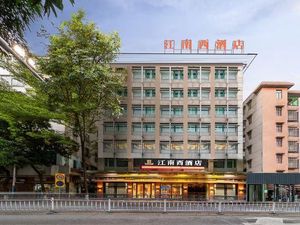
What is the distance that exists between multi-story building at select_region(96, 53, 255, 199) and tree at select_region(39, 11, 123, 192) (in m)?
18.8

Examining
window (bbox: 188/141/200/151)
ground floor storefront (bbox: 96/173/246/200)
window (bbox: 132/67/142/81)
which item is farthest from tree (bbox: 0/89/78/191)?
window (bbox: 188/141/200/151)

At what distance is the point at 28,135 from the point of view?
1921 inches

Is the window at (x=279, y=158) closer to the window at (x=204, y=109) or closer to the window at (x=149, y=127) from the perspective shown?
the window at (x=204, y=109)

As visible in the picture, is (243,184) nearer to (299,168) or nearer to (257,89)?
(299,168)

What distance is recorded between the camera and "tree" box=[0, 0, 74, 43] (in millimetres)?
3402

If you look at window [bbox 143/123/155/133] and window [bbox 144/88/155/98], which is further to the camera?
window [bbox 144/88/155/98]

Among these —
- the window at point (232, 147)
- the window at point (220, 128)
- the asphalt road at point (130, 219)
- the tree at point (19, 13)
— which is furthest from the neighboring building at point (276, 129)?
the tree at point (19, 13)

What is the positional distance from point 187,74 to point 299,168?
23.2m

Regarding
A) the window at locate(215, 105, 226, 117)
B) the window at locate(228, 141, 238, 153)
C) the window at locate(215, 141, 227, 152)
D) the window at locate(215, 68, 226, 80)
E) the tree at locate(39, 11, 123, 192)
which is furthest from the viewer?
the window at locate(215, 68, 226, 80)

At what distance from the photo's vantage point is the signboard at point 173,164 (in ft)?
204

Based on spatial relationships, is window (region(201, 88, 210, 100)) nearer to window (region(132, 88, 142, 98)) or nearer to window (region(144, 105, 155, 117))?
window (region(144, 105, 155, 117))

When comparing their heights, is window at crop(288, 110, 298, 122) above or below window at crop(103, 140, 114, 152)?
above

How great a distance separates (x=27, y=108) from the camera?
44.3 metres

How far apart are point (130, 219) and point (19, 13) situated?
2243 centimetres
